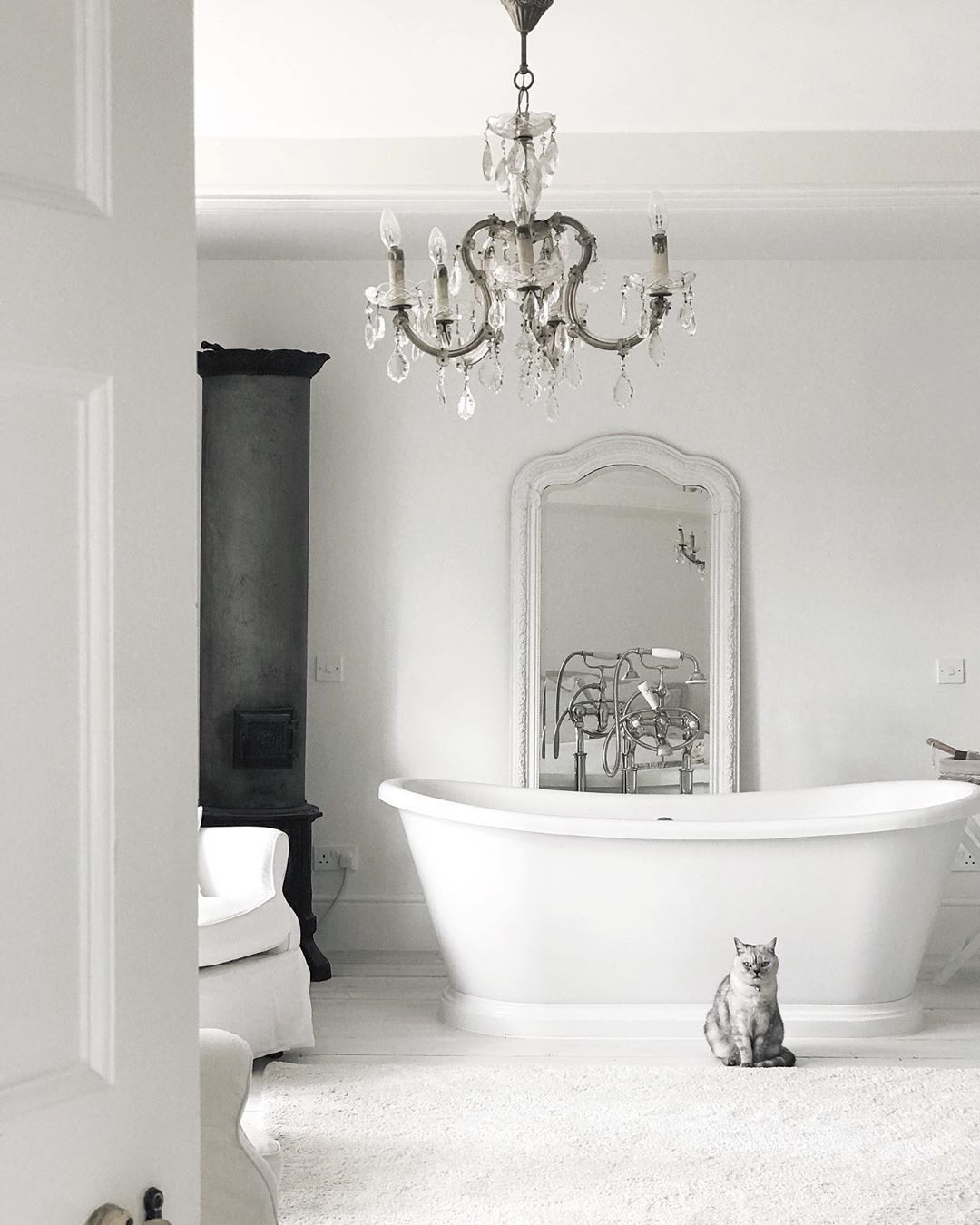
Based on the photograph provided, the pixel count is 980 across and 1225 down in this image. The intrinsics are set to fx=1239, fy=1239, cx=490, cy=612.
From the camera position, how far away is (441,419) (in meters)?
4.97

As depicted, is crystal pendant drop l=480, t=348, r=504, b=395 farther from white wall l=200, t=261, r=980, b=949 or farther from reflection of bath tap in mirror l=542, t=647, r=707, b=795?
reflection of bath tap in mirror l=542, t=647, r=707, b=795

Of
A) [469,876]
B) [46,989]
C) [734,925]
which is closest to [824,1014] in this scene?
[734,925]

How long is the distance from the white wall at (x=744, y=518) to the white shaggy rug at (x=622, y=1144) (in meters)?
1.55

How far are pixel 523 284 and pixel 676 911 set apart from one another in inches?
82.3

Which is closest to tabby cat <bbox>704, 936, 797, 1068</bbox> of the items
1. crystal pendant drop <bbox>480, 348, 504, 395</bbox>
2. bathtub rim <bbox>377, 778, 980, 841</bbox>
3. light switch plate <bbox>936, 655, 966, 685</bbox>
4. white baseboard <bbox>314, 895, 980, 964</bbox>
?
bathtub rim <bbox>377, 778, 980, 841</bbox>

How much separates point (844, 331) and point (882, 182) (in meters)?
0.83

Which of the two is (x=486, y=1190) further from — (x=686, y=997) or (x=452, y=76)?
(x=452, y=76)

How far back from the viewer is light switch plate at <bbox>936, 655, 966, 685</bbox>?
16.1ft

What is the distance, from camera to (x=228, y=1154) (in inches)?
68.1

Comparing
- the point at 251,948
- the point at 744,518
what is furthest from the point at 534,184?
the point at 744,518

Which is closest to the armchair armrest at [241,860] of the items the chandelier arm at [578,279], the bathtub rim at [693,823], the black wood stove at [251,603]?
the bathtub rim at [693,823]

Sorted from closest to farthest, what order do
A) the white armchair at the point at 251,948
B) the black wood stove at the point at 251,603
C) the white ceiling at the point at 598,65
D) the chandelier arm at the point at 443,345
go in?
the chandelier arm at the point at 443,345
the white ceiling at the point at 598,65
the white armchair at the point at 251,948
the black wood stove at the point at 251,603

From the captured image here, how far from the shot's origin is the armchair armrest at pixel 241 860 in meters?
3.80

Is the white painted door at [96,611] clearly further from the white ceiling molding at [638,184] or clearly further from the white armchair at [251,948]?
the white ceiling molding at [638,184]
